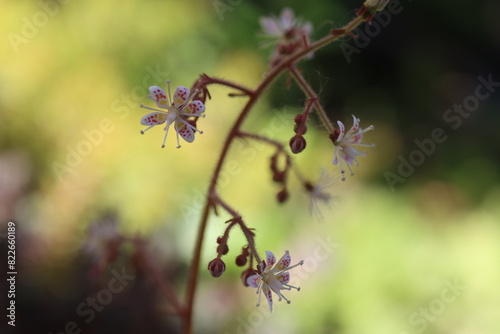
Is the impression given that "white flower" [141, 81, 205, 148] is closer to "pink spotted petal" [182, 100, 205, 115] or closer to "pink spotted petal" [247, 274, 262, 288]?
"pink spotted petal" [182, 100, 205, 115]

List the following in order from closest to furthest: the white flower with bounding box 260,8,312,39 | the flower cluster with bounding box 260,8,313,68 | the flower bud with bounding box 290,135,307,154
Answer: the flower bud with bounding box 290,135,307,154 → the flower cluster with bounding box 260,8,313,68 → the white flower with bounding box 260,8,312,39

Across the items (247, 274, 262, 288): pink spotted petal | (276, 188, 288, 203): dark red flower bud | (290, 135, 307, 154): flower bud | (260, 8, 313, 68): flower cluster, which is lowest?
(247, 274, 262, 288): pink spotted petal

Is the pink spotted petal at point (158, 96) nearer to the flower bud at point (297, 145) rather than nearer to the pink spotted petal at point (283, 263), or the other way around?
the flower bud at point (297, 145)

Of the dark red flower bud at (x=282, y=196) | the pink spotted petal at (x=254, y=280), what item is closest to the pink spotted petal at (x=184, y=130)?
the pink spotted petal at (x=254, y=280)

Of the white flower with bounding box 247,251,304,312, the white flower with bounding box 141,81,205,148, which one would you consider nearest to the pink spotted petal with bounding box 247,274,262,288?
the white flower with bounding box 247,251,304,312

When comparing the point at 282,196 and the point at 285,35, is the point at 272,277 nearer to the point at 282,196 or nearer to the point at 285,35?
the point at 282,196

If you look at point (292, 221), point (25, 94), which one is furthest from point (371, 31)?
point (25, 94)
